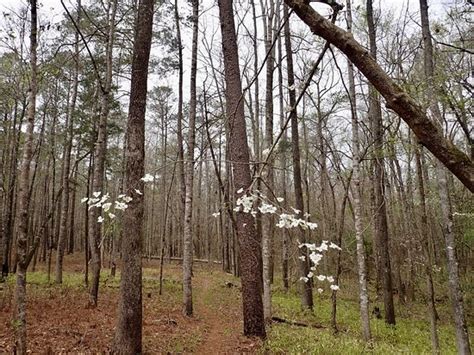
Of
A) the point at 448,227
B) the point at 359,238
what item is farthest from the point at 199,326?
the point at 448,227

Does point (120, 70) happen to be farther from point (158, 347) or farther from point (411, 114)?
point (411, 114)

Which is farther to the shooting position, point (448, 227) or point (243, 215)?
point (448, 227)

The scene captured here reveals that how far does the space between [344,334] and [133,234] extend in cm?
644

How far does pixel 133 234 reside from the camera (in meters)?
6.26

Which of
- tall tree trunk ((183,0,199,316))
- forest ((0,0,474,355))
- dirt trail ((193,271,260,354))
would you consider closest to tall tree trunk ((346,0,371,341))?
forest ((0,0,474,355))

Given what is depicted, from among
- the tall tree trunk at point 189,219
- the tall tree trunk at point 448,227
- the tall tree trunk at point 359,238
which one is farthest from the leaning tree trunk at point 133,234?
the tall tree trunk at point 448,227

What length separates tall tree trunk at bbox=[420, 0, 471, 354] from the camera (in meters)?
7.38

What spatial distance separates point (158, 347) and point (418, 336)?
9.20 meters

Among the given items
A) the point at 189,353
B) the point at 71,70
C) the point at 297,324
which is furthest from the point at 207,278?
the point at 189,353

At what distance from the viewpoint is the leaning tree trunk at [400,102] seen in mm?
1479

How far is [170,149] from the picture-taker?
34844 mm

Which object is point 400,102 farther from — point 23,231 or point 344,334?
point 344,334

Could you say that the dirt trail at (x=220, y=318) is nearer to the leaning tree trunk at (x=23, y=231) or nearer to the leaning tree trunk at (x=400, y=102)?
the leaning tree trunk at (x=23, y=231)

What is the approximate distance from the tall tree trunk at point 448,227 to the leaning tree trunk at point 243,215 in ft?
12.7
